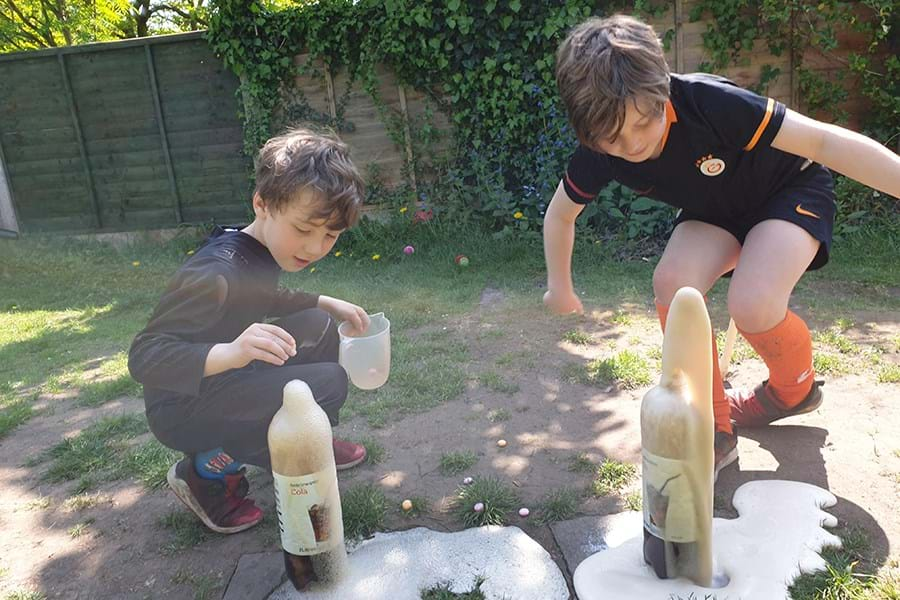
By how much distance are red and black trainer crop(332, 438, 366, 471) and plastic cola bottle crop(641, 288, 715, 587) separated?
4.06 ft

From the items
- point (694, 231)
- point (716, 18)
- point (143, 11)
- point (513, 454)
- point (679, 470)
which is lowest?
point (513, 454)

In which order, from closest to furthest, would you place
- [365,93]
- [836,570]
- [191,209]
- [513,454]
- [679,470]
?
1. [679,470]
2. [836,570]
3. [513,454]
4. [365,93]
5. [191,209]

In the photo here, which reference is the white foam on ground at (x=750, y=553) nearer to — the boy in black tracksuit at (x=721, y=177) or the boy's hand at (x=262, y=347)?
the boy in black tracksuit at (x=721, y=177)

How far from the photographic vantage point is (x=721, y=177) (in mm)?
2365

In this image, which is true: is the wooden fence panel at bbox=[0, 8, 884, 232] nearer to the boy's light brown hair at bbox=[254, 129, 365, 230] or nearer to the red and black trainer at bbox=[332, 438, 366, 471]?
the red and black trainer at bbox=[332, 438, 366, 471]

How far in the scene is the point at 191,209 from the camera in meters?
7.53

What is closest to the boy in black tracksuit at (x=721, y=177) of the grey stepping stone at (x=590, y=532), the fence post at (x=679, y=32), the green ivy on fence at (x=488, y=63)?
the grey stepping stone at (x=590, y=532)

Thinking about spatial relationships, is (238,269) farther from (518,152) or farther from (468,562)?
(518,152)

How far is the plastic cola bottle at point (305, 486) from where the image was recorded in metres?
1.62

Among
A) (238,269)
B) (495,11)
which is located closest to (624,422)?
(238,269)

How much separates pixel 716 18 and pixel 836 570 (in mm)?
5262

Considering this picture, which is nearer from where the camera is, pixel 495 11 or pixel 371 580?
pixel 371 580

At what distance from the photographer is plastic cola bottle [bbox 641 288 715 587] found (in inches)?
60.7

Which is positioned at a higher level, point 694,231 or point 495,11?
point 495,11
